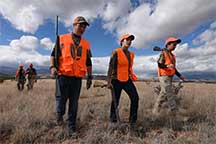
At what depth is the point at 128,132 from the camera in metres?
4.05

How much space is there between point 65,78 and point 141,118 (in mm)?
2272

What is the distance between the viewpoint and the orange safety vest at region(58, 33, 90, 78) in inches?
154

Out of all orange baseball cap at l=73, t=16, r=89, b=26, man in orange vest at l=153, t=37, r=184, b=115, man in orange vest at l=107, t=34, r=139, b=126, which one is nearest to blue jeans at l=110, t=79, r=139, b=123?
man in orange vest at l=107, t=34, r=139, b=126

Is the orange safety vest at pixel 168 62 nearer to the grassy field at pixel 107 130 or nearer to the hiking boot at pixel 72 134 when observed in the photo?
the grassy field at pixel 107 130

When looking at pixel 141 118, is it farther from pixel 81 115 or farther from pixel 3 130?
pixel 3 130

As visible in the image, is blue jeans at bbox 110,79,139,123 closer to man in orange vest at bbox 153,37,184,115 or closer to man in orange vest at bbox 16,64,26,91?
man in orange vest at bbox 153,37,184,115

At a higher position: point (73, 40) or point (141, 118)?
point (73, 40)

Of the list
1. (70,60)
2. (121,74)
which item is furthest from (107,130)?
(70,60)

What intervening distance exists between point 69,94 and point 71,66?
544 millimetres

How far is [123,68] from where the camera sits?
479 centimetres

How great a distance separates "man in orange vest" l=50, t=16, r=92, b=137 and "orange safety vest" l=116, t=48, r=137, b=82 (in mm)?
907

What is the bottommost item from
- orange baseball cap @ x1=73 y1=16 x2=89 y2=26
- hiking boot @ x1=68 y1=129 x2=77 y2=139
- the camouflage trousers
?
hiking boot @ x1=68 y1=129 x2=77 y2=139

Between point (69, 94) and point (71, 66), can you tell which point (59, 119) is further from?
point (71, 66)

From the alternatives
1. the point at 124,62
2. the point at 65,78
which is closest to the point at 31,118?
the point at 65,78
